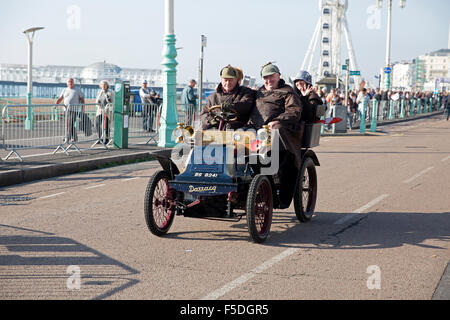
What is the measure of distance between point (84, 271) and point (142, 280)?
61 cm

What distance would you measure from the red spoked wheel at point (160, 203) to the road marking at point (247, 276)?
4.80ft

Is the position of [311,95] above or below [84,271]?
above

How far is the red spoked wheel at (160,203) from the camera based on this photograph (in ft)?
22.4

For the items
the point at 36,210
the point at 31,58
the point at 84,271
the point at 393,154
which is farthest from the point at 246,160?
the point at 31,58

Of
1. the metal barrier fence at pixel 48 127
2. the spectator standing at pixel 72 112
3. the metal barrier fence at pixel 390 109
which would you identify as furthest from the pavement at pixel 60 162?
the metal barrier fence at pixel 390 109

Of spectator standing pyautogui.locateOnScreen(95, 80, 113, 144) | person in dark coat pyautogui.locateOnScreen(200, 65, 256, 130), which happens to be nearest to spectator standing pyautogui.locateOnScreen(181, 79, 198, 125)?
spectator standing pyautogui.locateOnScreen(95, 80, 113, 144)

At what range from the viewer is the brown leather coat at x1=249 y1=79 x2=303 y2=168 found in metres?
7.36

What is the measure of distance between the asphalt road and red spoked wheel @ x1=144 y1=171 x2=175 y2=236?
0.15m

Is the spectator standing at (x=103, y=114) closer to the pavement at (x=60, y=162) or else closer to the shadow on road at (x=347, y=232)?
the pavement at (x=60, y=162)

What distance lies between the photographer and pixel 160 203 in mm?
7074

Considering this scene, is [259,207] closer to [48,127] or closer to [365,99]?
[48,127]

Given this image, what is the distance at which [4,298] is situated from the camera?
482cm

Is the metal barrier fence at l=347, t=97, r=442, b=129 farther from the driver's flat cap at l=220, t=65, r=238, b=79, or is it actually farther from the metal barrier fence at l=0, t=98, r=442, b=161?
the driver's flat cap at l=220, t=65, r=238, b=79

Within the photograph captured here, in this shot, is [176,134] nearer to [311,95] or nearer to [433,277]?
[311,95]
